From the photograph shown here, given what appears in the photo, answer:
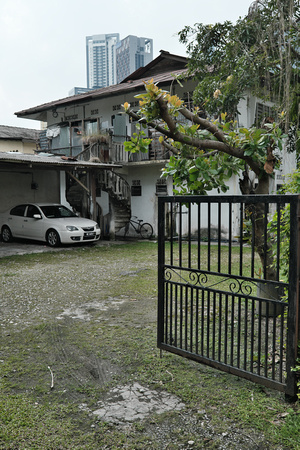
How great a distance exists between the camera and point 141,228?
1841 centimetres

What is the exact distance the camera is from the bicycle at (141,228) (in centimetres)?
1814

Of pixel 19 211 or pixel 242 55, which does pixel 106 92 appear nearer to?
pixel 19 211

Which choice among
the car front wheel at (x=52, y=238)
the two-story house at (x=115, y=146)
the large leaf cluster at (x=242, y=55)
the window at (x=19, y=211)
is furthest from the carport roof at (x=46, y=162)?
the large leaf cluster at (x=242, y=55)

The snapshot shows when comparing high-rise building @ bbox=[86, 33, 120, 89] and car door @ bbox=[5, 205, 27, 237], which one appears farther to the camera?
high-rise building @ bbox=[86, 33, 120, 89]

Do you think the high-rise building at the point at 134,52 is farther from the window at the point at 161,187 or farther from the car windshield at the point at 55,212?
the car windshield at the point at 55,212

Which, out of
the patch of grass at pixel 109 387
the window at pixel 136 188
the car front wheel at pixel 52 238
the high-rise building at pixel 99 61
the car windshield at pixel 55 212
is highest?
the high-rise building at pixel 99 61

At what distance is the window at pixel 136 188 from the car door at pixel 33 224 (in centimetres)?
541

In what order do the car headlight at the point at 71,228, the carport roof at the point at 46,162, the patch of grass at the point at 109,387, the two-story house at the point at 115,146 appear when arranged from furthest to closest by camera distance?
the two-story house at the point at 115,146 → the car headlight at the point at 71,228 → the carport roof at the point at 46,162 → the patch of grass at the point at 109,387

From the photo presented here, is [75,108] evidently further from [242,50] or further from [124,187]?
[242,50]

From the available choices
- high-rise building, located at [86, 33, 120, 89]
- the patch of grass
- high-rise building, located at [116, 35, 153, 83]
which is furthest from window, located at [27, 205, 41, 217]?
high-rise building, located at [86, 33, 120, 89]

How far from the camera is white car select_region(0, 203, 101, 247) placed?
13.9 m

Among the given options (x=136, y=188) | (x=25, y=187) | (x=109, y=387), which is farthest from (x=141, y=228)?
(x=109, y=387)

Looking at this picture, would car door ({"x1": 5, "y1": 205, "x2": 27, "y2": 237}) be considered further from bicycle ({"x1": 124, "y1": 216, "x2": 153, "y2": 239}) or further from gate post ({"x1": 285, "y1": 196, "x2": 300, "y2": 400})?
gate post ({"x1": 285, "y1": 196, "x2": 300, "y2": 400})

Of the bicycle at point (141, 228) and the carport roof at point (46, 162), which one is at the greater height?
the carport roof at point (46, 162)
